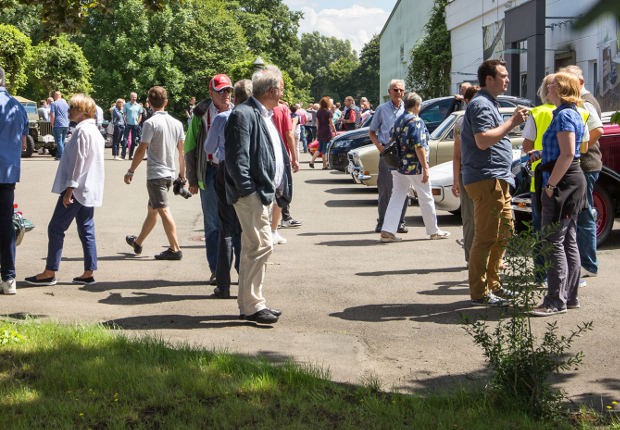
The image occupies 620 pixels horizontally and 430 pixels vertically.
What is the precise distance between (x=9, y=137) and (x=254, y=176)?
2.54 meters

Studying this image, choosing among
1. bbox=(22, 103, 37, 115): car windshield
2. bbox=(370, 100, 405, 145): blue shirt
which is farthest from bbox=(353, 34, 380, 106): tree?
bbox=(370, 100, 405, 145): blue shirt

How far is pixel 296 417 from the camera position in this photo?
157 inches

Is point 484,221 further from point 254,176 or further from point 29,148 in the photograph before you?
point 29,148

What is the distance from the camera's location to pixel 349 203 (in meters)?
15.0

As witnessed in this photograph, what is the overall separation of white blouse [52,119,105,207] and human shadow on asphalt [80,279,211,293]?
0.82m

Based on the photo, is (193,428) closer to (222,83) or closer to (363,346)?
(363,346)

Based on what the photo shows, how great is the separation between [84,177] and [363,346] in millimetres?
3499

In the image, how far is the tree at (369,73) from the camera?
129 m

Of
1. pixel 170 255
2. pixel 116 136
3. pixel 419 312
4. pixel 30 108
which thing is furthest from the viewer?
pixel 30 108

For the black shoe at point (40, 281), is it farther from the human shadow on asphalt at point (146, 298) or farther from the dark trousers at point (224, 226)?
the dark trousers at point (224, 226)

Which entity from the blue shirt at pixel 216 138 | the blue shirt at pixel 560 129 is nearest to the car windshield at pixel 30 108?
the blue shirt at pixel 216 138

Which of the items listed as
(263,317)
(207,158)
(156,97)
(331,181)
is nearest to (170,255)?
(156,97)

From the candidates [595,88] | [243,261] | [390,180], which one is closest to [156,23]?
[595,88]

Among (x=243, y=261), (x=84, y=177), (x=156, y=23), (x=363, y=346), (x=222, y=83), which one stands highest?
(x=156, y=23)
